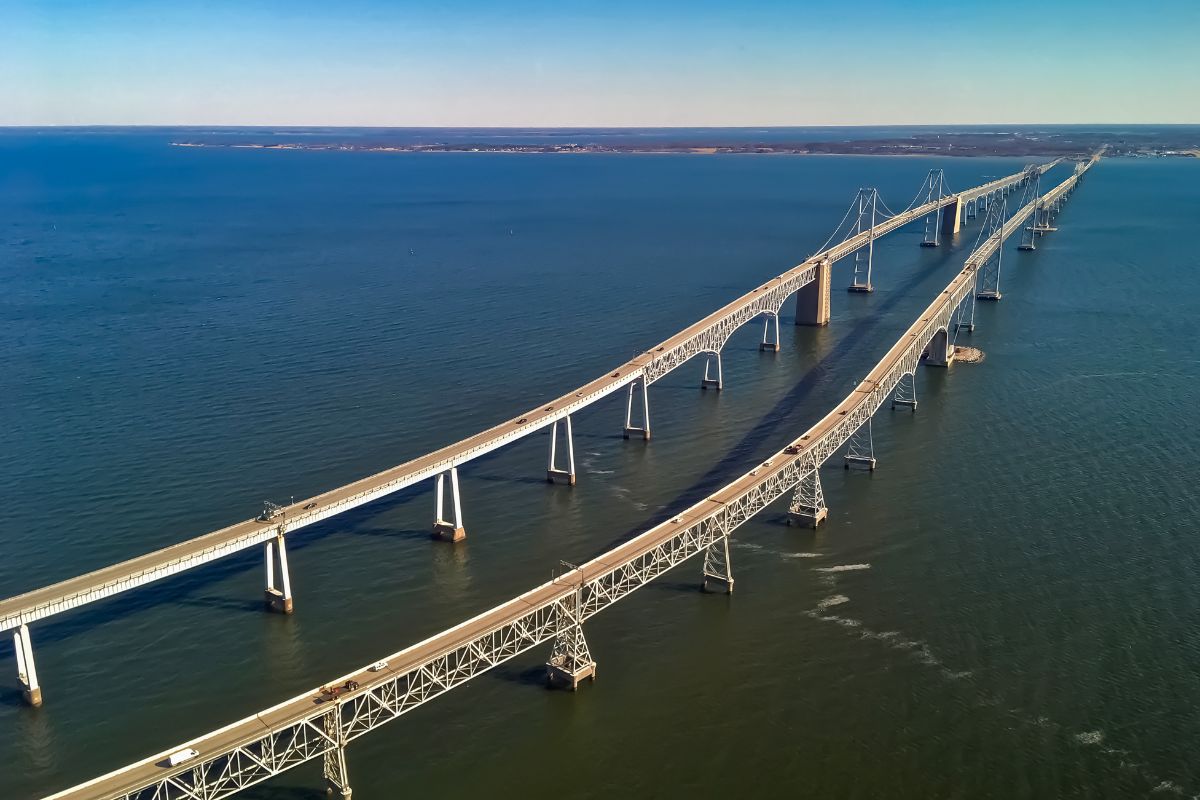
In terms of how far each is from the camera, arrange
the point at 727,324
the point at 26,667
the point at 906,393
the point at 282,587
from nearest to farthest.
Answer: the point at 26,667 < the point at 282,587 < the point at 906,393 < the point at 727,324

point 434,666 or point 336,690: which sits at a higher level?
point 336,690

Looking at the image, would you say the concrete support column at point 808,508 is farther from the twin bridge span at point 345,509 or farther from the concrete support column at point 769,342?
the concrete support column at point 769,342

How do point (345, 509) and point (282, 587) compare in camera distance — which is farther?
point (345, 509)

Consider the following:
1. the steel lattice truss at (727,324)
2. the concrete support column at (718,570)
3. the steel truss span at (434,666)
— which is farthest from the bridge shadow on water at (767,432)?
the steel truss span at (434,666)

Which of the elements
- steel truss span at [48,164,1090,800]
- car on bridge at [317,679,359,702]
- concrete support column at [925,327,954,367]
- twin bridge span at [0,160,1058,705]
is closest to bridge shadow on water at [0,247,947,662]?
twin bridge span at [0,160,1058,705]

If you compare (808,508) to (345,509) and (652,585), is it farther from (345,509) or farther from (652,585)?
(345,509)

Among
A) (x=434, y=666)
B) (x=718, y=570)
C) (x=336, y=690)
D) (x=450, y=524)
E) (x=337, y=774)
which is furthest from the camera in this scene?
(x=450, y=524)

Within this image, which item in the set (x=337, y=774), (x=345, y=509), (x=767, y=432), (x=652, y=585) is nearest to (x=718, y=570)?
(x=652, y=585)
